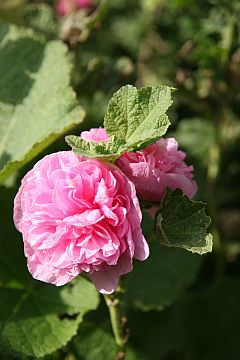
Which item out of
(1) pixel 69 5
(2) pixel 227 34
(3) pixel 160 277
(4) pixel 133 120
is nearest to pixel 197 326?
(3) pixel 160 277

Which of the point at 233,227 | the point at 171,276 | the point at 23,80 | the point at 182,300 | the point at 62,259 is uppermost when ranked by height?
the point at 62,259

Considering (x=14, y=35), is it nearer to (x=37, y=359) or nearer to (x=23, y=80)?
(x=23, y=80)

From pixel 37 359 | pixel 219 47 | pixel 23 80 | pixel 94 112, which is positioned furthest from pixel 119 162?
pixel 94 112

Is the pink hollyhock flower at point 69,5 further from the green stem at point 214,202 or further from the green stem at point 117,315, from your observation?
the green stem at point 117,315

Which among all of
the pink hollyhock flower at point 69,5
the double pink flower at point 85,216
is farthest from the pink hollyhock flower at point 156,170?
the pink hollyhock flower at point 69,5

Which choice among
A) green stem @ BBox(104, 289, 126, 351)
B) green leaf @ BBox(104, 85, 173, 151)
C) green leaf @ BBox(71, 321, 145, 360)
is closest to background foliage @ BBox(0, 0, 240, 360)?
green leaf @ BBox(71, 321, 145, 360)

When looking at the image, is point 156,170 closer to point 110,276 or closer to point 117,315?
point 110,276

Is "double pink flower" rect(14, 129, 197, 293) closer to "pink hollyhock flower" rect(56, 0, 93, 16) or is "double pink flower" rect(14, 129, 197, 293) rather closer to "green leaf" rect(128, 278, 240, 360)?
"green leaf" rect(128, 278, 240, 360)
